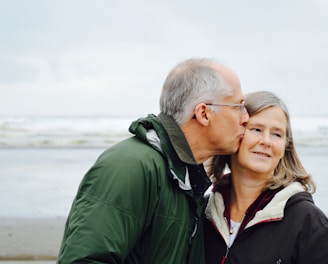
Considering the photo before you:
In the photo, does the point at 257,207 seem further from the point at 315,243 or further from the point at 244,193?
the point at 315,243

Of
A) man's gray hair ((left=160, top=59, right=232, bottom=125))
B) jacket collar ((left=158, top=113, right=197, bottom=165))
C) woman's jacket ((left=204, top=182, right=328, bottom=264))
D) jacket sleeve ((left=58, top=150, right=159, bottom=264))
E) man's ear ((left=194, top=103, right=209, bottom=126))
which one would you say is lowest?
woman's jacket ((left=204, top=182, right=328, bottom=264))

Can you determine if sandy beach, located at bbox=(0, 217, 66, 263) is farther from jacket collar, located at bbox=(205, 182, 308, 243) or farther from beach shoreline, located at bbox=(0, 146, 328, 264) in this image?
jacket collar, located at bbox=(205, 182, 308, 243)

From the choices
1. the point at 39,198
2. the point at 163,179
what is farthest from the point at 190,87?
the point at 39,198

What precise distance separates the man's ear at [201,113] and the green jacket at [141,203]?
0.42 ft

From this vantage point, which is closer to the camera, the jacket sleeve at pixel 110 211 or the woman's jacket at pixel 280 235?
the jacket sleeve at pixel 110 211

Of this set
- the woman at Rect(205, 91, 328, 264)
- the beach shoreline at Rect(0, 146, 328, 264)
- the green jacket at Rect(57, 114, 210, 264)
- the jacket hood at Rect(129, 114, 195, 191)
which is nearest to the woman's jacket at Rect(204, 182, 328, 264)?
the woman at Rect(205, 91, 328, 264)

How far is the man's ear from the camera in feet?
9.38

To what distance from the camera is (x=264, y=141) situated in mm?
3195

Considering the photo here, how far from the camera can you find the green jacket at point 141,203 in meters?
2.43

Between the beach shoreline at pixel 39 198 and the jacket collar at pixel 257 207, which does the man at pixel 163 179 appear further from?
the beach shoreline at pixel 39 198

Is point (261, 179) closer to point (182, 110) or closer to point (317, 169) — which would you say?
point (182, 110)

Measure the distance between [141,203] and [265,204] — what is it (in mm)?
930

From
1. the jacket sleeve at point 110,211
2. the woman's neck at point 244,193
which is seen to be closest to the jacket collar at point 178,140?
the jacket sleeve at point 110,211

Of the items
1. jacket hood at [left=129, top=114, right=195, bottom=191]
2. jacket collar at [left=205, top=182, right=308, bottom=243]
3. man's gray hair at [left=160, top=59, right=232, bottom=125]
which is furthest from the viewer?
jacket collar at [left=205, top=182, right=308, bottom=243]
